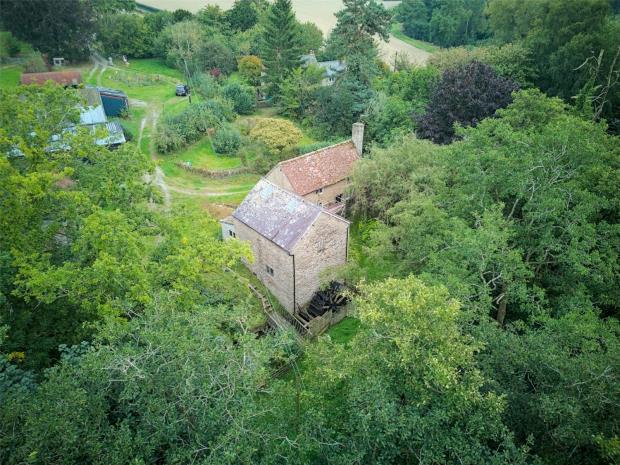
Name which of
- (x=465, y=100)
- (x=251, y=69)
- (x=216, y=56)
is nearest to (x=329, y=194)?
(x=465, y=100)

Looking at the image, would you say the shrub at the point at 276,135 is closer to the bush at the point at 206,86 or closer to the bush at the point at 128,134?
the bush at the point at 128,134

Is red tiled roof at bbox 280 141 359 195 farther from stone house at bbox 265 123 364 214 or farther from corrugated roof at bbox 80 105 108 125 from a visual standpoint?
corrugated roof at bbox 80 105 108 125

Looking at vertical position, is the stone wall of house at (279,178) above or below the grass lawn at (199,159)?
above

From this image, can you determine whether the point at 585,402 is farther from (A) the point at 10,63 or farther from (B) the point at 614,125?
(A) the point at 10,63

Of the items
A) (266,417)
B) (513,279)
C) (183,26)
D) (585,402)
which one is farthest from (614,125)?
(183,26)

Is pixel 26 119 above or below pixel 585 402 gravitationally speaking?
above

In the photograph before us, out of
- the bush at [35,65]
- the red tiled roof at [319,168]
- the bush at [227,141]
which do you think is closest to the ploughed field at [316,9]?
the bush at [227,141]
